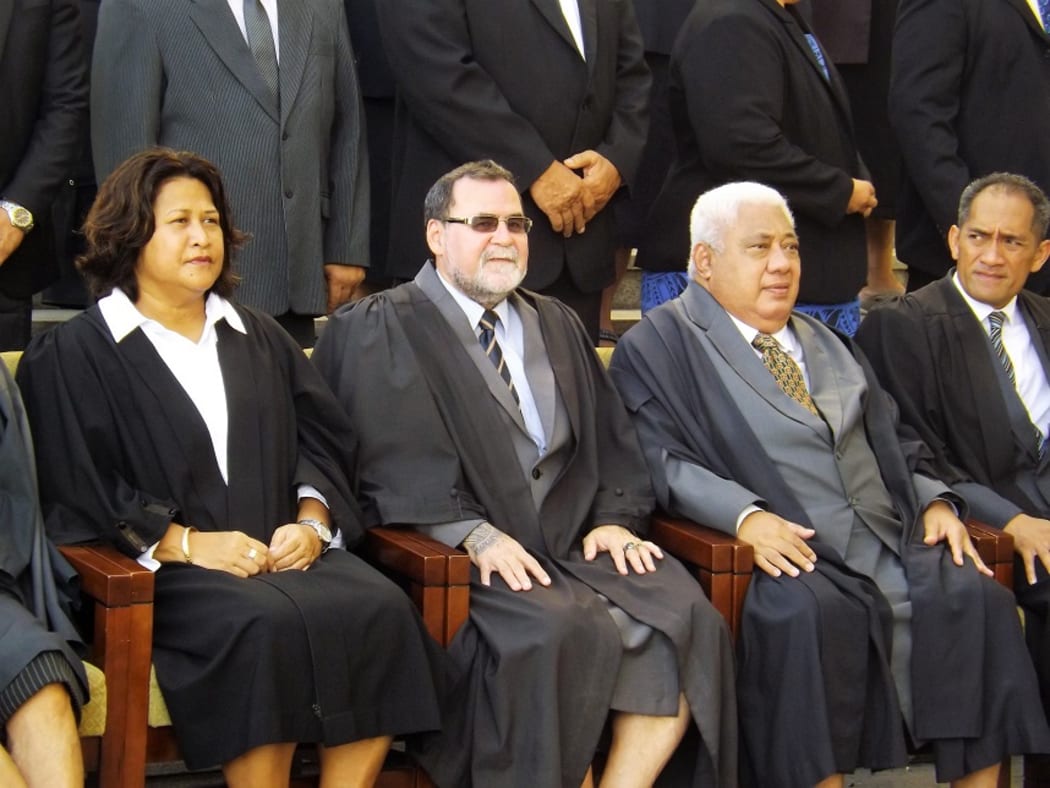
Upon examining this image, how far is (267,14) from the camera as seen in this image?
17.2 feet

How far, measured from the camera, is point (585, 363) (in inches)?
189

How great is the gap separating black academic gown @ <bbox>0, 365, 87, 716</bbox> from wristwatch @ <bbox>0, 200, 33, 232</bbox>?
3.01ft

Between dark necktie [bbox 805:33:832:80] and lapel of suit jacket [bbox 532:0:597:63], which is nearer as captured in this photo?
lapel of suit jacket [bbox 532:0:597:63]

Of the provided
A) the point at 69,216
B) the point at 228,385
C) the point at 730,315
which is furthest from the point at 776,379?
the point at 69,216

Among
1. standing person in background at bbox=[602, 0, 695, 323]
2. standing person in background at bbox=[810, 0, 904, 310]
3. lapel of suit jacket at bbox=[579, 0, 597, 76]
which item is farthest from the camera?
standing person in background at bbox=[810, 0, 904, 310]

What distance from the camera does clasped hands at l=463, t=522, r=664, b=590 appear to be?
425 cm

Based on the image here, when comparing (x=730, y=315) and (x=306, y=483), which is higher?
(x=730, y=315)

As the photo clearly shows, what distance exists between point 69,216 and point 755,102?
81.1 inches

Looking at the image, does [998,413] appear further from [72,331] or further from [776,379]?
[72,331]

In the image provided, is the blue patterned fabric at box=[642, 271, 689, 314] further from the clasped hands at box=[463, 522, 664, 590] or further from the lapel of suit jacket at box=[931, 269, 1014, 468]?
the clasped hands at box=[463, 522, 664, 590]

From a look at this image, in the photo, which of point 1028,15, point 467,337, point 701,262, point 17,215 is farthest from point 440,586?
point 1028,15

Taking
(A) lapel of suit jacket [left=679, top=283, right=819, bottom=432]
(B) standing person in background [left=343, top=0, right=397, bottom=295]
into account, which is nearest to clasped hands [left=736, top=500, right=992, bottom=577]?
(A) lapel of suit jacket [left=679, top=283, right=819, bottom=432]

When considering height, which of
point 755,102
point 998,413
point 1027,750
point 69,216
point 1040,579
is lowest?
point 1027,750

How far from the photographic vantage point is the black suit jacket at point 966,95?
5.96 meters
